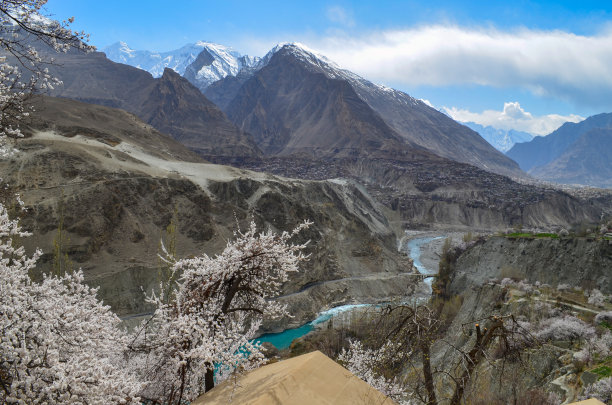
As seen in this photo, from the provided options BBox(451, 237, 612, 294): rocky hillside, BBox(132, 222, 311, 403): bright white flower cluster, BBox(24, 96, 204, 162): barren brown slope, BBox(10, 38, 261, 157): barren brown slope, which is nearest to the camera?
BBox(132, 222, 311, 403): bright white flower cluster

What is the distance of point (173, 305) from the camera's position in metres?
9.36

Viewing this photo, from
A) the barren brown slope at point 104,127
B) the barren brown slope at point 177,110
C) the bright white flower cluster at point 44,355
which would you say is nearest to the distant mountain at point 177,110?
the barren brown slope at point 177,110

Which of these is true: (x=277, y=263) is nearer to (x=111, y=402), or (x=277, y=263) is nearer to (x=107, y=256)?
(x=111, y=402)

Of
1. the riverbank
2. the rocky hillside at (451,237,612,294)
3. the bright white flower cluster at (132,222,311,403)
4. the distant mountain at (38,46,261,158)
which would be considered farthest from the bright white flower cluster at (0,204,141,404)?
the distant mountain at (38,46,261,158)

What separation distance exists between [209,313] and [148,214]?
45872 millimetres

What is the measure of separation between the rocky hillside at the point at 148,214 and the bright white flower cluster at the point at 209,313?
3019 cm

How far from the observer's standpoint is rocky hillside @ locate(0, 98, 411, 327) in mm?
40938

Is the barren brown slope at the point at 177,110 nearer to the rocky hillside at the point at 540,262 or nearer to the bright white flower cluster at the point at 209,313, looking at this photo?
the rocky hillside at the point at 540,262

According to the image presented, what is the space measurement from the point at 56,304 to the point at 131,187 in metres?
49.2

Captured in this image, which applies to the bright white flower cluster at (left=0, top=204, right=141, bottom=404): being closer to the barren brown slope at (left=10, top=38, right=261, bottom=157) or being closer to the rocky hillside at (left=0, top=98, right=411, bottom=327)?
the rocky hillside at (left=0, top=98, right=411, bottom=327)

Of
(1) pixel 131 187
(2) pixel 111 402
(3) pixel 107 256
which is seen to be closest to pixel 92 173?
(1) pixel 131 187

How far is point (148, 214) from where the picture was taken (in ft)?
164

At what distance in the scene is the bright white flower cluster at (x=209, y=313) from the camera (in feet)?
26.8

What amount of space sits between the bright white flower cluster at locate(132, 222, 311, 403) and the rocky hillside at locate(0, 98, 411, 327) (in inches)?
1189
